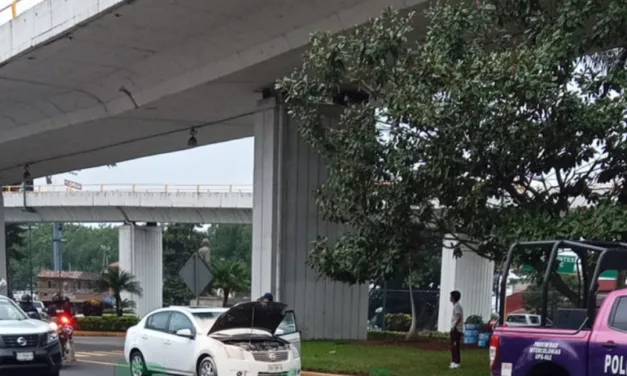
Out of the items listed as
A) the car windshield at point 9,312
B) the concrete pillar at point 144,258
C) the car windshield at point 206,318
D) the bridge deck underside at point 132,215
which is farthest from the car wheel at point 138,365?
the concrete pillar at point 144,258

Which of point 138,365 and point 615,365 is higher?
point 615,365

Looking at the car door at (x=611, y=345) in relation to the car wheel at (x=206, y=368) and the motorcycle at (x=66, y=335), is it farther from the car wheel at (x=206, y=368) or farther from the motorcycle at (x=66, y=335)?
the motorcycle at (x=66, y=335)

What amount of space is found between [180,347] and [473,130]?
19.3ft

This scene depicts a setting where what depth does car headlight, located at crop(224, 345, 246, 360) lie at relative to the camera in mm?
12211

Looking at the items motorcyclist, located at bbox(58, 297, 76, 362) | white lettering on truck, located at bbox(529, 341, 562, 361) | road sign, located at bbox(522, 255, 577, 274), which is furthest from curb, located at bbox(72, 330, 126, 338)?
white lettering on truck, located at bbox(529, 341, 562, 361)

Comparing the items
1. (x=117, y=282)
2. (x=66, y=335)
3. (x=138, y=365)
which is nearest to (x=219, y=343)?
(x=138, y=365)

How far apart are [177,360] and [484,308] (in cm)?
2633

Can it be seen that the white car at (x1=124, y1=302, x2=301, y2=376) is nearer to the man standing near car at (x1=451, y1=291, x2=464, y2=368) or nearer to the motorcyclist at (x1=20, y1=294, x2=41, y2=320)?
the man standing near car at (x1=451, y1=291, x2=464, y2=368)

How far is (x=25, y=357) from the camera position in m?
13.8

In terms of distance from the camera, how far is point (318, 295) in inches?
857

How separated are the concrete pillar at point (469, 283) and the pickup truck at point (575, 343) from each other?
87.2 feet

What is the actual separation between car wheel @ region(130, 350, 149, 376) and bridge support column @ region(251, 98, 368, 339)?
6598mm

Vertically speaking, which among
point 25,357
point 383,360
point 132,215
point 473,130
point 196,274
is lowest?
point 383,360

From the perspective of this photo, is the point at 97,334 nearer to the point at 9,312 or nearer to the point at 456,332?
the point at 9,312
